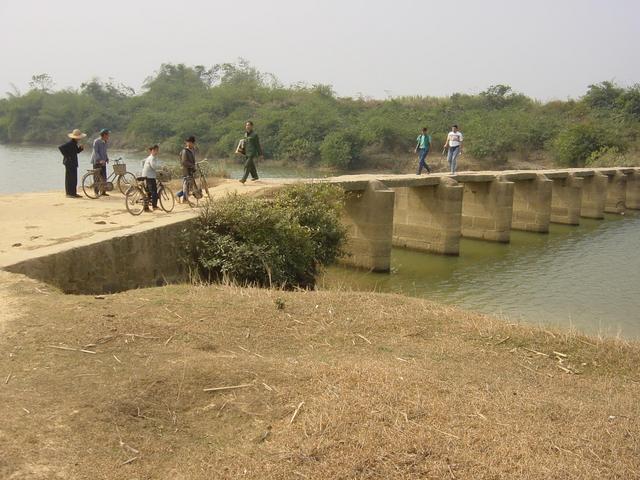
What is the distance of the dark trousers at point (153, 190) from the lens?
1254 cm

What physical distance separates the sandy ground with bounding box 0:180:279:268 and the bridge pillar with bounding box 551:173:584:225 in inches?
613

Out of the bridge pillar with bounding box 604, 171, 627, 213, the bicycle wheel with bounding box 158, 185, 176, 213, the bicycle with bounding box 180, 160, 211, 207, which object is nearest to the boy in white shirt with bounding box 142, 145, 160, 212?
the bicycle wheel with bounding box 158, 185, 176, 213

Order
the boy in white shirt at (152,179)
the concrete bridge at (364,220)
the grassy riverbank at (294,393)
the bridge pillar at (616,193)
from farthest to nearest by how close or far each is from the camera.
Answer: the bridge pillar at (616,193) → the boy in white shirt at (152,179) → the concrete bridge at (364,220) → the grassy riverbank at (294,393)

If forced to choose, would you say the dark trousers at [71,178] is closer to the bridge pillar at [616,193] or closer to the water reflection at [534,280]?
the water reflection at [534,280]

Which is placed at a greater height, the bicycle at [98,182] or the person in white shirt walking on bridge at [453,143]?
the person in white shirt walking on bridge at [453,143]

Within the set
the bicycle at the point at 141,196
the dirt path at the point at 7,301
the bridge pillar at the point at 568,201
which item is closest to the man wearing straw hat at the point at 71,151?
the bicycle at the point at 141,196

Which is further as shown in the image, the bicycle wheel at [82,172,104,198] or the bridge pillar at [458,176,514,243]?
the bridge pillar at [458,176,514,243]

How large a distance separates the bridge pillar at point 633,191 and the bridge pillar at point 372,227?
64.3ft

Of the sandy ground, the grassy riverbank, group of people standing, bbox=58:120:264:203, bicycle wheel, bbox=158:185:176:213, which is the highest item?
group of people standing, bbox=58:120:264:203

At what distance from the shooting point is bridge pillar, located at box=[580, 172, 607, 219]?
91.1 feet

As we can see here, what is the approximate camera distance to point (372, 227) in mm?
16219

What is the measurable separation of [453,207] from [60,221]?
35.5 ft

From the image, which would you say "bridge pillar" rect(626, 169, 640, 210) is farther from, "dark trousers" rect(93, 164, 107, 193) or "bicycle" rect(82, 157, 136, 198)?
"dark trousers" rect(93, 164, 107, 193)

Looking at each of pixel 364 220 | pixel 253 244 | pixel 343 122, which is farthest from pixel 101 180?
pixel 343 122
